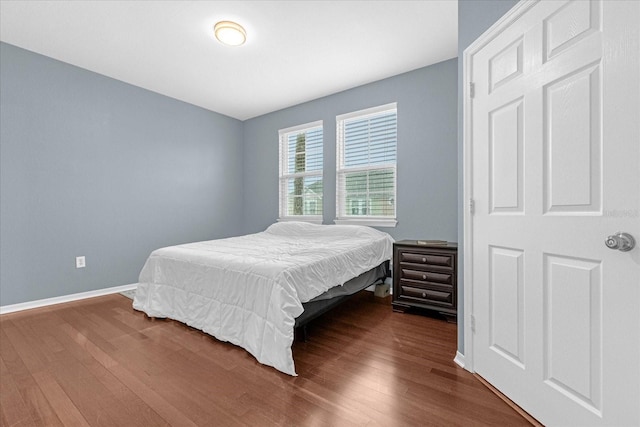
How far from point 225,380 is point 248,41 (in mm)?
2894

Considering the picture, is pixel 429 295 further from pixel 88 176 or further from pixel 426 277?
pixel 88 176

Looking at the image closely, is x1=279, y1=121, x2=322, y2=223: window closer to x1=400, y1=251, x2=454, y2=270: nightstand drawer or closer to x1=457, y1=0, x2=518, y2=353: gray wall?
x1=400, y1=251, x2=454, y2=270: nightstand drawer

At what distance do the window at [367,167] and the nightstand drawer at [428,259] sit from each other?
2.30ft

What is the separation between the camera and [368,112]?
12.0 feet

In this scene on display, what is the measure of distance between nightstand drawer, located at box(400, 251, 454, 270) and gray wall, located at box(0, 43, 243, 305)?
3.29 meters

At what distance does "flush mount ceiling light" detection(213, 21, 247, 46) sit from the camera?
8.05 ft

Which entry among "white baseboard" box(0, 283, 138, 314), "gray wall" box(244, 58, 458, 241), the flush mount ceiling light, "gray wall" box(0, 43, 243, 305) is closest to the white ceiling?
the flush mount ceiling light

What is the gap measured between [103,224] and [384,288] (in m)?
3.56

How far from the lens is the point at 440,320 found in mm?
2611

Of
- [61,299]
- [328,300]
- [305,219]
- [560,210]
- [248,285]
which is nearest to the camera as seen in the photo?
[560,210]

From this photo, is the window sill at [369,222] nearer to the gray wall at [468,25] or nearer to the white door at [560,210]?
the gray wall at [468,25]

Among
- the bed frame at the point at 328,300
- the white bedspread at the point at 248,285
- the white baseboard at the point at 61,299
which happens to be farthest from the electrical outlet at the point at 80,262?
the bed frame at the point at 328,300

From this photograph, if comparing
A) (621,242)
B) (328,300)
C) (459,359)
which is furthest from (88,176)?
(621,242)

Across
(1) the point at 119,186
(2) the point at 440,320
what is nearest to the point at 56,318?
(1) the point at 119,186
